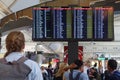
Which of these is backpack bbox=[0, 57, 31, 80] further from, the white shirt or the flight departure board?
the flight departure board

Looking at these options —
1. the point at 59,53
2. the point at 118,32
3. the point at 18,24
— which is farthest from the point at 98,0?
the point at 59,53

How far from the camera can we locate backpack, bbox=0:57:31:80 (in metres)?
3.54

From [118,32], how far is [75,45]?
2199 centimetres

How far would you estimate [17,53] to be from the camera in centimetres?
367

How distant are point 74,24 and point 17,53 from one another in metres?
6.13

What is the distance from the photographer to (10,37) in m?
3.70

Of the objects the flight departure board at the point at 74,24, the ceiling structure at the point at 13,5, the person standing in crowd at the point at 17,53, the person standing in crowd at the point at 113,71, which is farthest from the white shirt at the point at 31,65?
the ceiling structure at the point at 13,5

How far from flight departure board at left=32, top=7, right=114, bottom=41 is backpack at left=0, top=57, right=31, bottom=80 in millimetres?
6000

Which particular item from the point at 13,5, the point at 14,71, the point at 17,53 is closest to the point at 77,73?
the point at 17,53

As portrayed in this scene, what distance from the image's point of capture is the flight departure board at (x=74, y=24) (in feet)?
31.6

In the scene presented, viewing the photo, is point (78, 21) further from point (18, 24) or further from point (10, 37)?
point (18, 24)

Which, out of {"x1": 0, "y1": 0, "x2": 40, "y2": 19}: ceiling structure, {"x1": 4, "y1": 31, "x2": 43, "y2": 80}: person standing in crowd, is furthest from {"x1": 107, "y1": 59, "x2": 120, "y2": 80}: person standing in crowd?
{"x1": 0, "y1": 0, "x2": 40, "y2": 19}: ceiling structure

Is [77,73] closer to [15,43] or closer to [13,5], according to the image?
[15,43]

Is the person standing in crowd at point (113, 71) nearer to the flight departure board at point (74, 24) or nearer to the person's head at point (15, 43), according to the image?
the person's head at point (15, 43)
